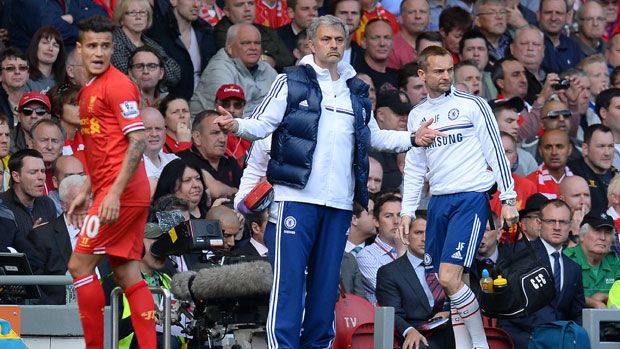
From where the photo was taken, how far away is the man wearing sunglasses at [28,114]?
540 inches

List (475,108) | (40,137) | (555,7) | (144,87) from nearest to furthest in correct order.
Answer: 1. (475,108)
2. (40,137)
3. (144,87)
4. (555,7)

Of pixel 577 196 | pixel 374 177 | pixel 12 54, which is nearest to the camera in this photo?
pixel 12 54

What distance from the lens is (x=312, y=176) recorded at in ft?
32.4

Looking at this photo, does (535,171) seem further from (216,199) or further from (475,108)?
(475,108)

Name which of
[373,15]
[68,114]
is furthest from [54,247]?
[373,15]

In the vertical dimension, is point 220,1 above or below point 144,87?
above

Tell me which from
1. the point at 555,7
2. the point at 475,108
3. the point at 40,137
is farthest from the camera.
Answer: the point at 555,7

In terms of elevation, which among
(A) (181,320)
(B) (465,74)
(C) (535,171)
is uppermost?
(B) (465,74)

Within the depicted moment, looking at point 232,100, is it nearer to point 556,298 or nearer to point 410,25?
point 410,25

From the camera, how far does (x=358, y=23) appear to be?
1734 centimetres

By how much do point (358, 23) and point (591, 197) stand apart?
3472 mm

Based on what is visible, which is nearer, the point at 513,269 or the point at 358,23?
the point at 513,269

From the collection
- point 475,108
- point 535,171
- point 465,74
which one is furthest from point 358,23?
point 475,108

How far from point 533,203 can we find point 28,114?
4.76m
